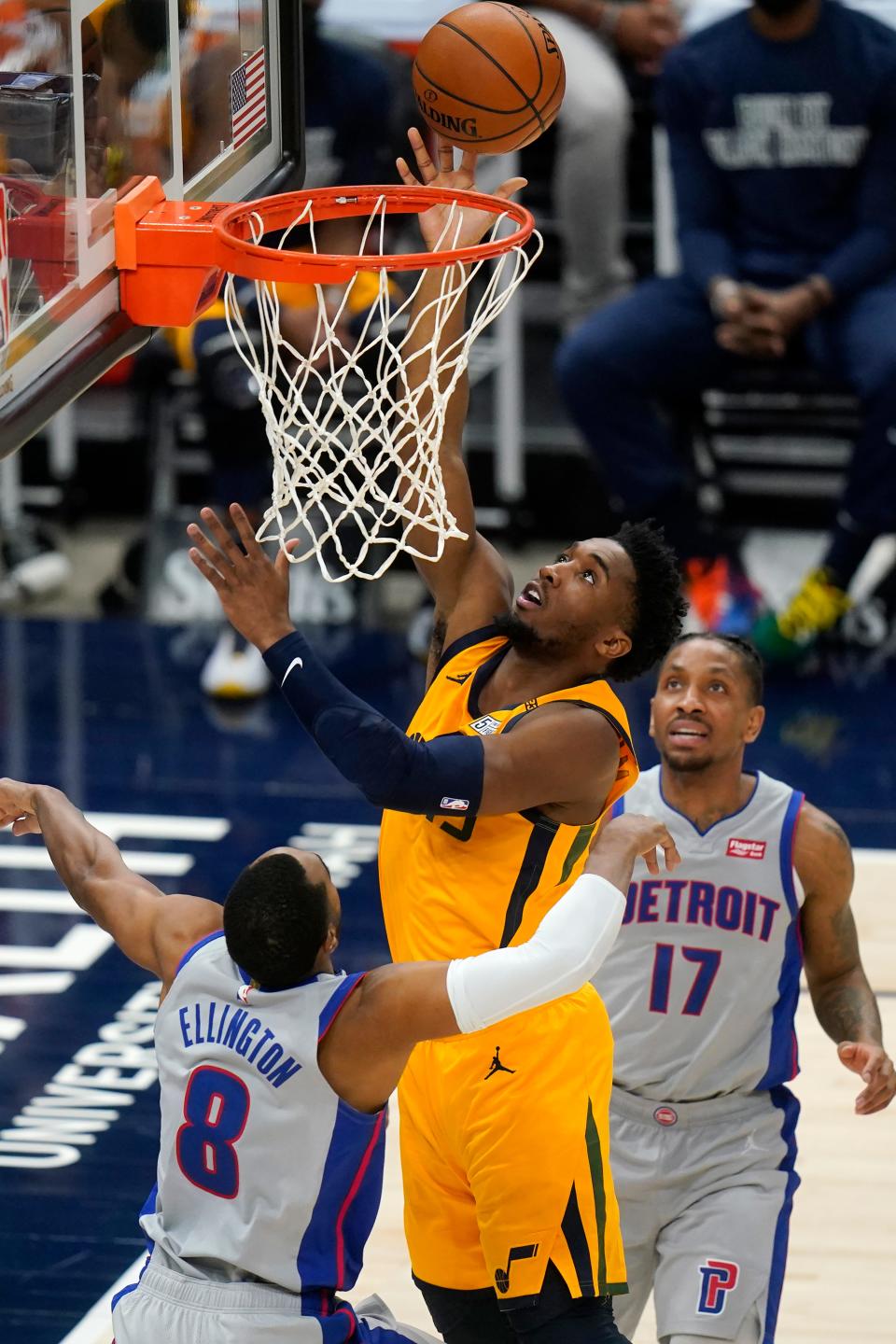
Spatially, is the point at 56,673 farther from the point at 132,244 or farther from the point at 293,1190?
the point at 293,1190

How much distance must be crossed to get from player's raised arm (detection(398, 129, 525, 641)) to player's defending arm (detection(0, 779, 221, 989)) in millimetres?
771

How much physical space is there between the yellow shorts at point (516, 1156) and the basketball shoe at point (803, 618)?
16.6 ft

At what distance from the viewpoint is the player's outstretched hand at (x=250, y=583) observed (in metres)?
3.47

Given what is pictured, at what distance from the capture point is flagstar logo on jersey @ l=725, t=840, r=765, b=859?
163 inches

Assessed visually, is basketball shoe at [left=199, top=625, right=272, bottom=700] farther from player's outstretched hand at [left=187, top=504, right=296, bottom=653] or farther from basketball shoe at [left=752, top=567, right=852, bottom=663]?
player's outstretched hand at [left=187, top=504, right=296, bottom=653]

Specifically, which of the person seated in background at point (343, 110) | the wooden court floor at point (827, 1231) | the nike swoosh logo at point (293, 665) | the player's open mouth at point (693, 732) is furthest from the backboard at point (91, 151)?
the person seated in background at point (343, 110)

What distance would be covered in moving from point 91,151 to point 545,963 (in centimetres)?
185

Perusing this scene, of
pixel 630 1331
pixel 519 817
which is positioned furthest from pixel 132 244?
pixel 630 1331

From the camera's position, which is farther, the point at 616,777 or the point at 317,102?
the point at 317,102

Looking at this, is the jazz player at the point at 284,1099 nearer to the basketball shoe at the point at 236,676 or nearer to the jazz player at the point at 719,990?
the jazz player at the point at 719,990

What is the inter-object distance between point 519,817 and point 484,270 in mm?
7197

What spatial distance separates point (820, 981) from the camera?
163 inches

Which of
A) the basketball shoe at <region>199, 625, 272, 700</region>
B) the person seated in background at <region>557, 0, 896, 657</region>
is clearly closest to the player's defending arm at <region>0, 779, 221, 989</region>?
the basketball shoe at <region>199, 625, 272, 700</region>

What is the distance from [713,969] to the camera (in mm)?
4102
